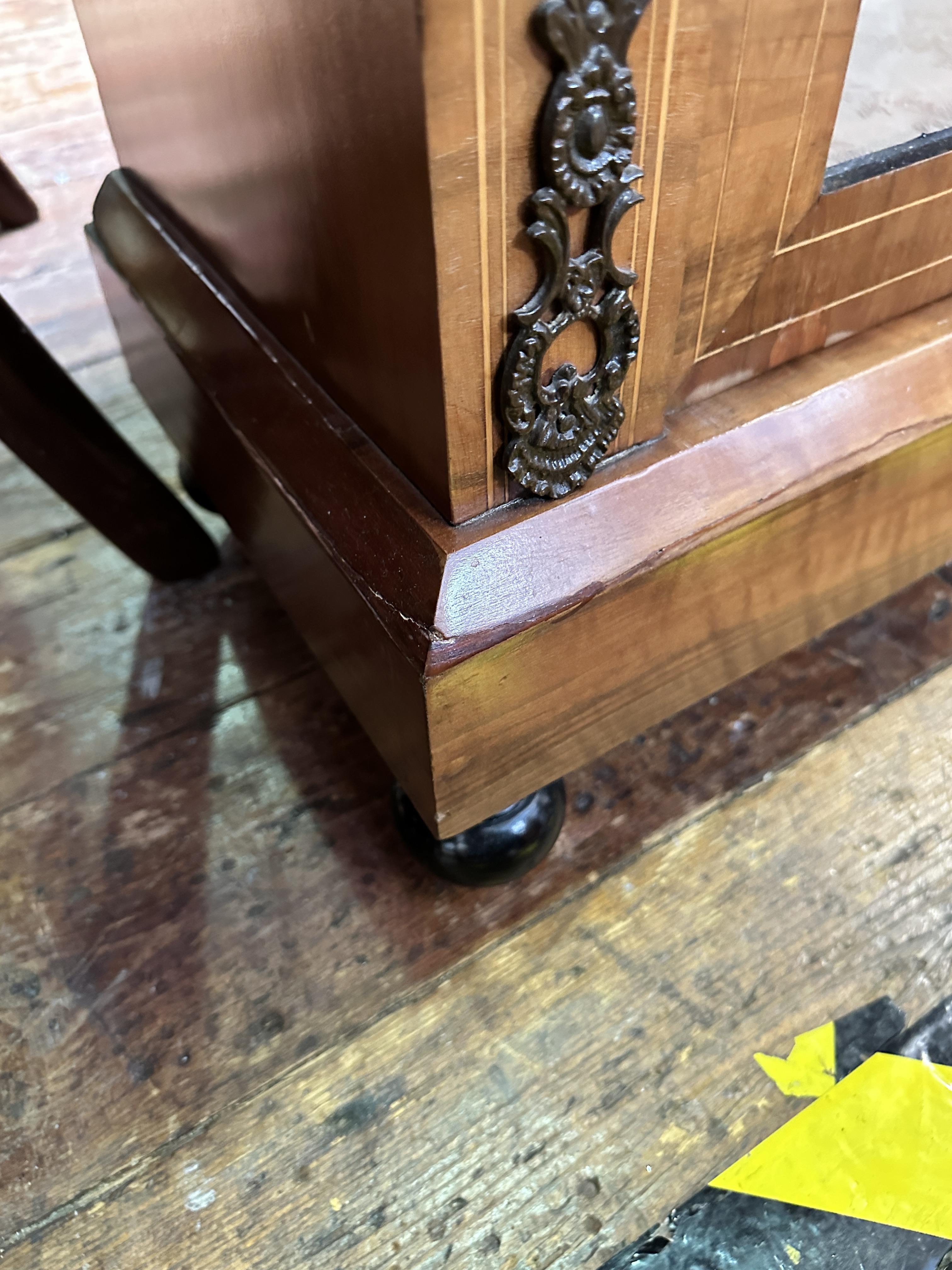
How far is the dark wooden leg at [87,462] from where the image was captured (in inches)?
25.8

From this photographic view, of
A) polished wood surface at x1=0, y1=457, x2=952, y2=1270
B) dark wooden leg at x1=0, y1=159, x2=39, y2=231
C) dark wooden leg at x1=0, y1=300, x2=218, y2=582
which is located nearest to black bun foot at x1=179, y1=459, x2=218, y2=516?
dark wooden leg at x1=0, y1=300, x2=218, y2=582

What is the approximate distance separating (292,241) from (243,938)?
1.32 feet

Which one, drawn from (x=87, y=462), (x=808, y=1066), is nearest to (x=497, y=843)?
(x=808, y=1066)

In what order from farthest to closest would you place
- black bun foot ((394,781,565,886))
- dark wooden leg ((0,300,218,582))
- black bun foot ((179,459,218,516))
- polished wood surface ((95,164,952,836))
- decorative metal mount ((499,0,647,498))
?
black bun foot ((179,459,218,516)) < dark wooden leg ((0,300,218,582)) < black bun foot ((394,781,565,886)) < polished wood surface ((95,164,952,836)) < decorative metal mount ((499,0,647,498))

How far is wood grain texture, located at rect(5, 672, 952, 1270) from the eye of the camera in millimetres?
467

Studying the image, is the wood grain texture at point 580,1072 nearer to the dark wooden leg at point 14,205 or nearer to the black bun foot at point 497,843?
the black bun foot at point 497,843

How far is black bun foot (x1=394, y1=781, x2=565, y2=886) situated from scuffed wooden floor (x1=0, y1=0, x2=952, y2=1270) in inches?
1.1

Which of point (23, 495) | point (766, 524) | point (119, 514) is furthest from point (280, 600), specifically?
point (23, 495)

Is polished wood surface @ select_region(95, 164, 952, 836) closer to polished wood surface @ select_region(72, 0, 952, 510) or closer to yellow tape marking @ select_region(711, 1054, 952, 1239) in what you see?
polished wood surface @ select_region(72, 0, 952, 510)

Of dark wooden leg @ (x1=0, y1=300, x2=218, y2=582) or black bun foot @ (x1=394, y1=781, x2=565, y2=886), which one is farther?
dark wooden leg @ (x1=0, y1=300, x2=218, y2=582)

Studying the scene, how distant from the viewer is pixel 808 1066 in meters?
0.51

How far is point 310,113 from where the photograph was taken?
355mm

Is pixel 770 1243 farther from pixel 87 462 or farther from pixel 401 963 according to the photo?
pixel 87 462

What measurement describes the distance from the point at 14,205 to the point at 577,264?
3.66 ft
